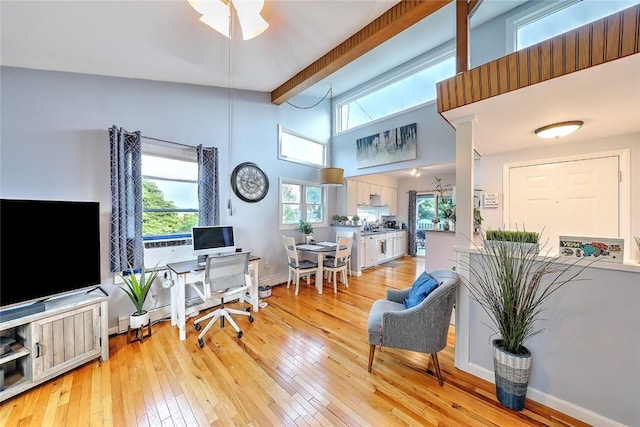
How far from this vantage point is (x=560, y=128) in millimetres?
2053

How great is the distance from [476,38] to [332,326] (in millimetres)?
4786

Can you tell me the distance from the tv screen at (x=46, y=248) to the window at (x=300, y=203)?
107 inches

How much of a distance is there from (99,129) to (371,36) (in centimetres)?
312

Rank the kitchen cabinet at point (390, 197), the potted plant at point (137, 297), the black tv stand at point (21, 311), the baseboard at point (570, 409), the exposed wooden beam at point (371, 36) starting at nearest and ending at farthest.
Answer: the baseboard at point (570, 409), the black tv stand at point (21, 311), the exposed wooden beam at point (371, 36), the potted plant at point (137, 297), the kitchen cabinet at point (390, 197)

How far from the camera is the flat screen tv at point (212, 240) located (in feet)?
9.44

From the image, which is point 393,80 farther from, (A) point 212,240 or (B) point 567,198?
(A) point 212,240

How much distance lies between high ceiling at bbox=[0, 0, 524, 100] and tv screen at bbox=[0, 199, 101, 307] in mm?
1317

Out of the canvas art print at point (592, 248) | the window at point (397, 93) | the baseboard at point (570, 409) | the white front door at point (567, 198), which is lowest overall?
the baseboard at point (570, 409)

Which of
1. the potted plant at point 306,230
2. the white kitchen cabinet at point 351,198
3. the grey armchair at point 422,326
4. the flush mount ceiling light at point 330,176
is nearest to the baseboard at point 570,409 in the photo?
the grey armchair at point 422,326

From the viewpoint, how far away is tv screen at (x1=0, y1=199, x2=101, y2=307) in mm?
1737

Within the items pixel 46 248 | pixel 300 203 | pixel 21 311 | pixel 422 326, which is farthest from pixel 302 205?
pixel 21 311

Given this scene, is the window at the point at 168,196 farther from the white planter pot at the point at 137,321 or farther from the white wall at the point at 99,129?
the white planter pot at the point at 137,321

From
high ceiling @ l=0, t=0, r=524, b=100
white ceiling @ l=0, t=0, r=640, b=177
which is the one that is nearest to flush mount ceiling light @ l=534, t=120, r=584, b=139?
white ceiling @ l=0, t=0, r=640, b=177

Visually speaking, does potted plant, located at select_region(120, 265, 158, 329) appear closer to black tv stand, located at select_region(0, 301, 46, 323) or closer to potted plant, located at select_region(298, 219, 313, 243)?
→ black tv stand, located at select_region(0, 301, 46, 323)
